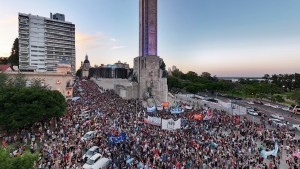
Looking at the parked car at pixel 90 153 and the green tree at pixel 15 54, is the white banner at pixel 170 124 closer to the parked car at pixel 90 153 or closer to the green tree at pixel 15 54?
the parked car at pixel 90 153

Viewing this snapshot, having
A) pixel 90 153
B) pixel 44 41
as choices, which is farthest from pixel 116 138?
pixel 44 41

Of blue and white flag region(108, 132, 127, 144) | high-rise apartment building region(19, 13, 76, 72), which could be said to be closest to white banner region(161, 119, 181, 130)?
blue and white flag region(108, 132, 127, 144)

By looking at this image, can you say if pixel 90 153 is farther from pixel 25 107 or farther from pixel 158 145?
pixel 25 107

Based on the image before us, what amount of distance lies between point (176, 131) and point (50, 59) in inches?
3811

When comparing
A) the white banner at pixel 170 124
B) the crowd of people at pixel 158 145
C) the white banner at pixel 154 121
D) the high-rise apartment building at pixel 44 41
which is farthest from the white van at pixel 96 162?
the high-rise apartment building at pixel 44 41

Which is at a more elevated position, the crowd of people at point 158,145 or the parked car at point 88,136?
the parked car at point 88,136

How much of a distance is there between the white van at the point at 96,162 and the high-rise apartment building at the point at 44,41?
84.3 metres

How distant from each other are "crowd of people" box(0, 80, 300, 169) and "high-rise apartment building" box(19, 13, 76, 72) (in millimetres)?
74649

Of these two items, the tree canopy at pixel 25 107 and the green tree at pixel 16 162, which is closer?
the green tree at pixel 16 162

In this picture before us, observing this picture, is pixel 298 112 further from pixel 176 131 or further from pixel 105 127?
pixel 105 127

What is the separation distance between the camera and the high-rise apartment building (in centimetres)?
9912

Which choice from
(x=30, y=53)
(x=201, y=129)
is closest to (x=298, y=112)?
(x=201, y=129)

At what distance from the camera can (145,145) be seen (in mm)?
21938

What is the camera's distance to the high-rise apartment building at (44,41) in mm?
99125
